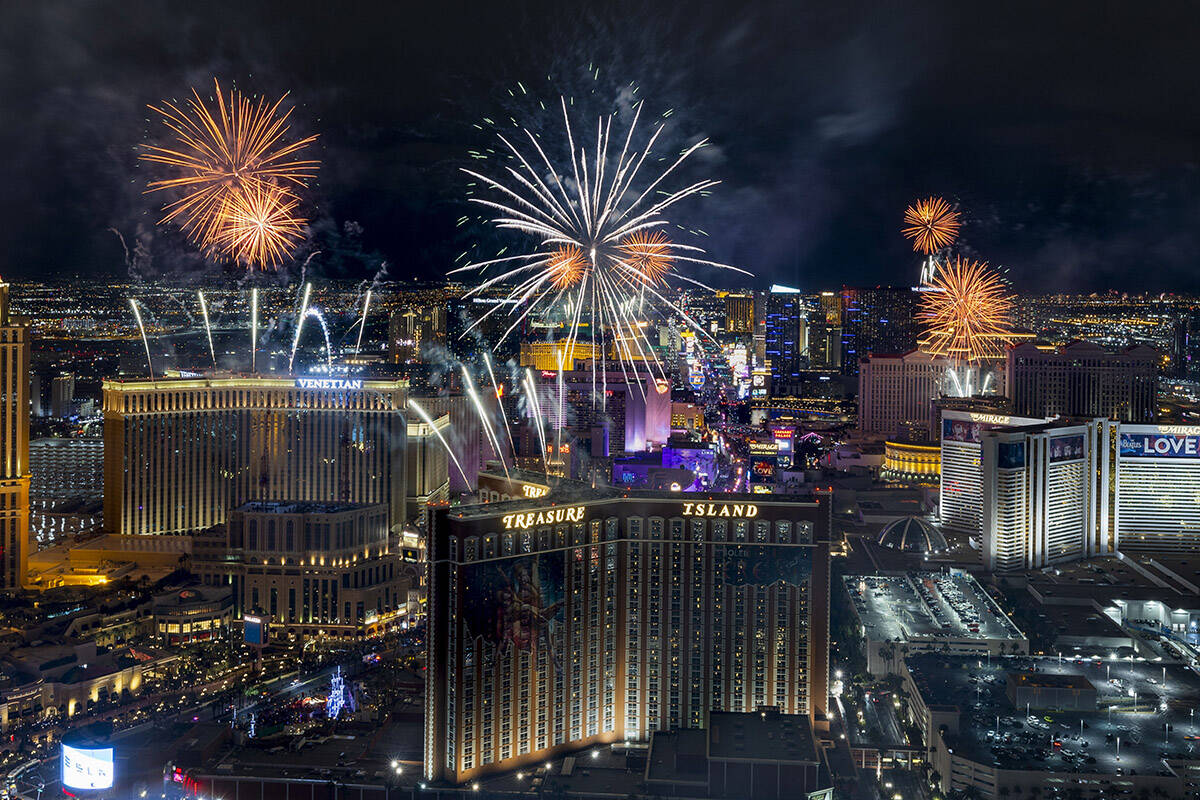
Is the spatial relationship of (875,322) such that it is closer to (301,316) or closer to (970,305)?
(970,305)

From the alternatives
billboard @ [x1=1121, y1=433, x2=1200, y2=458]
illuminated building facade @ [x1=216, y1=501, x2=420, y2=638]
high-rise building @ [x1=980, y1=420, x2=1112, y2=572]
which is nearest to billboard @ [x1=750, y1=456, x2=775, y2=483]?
high-rise building @ [x1=980, y1=420, x2=1112, y2=572]

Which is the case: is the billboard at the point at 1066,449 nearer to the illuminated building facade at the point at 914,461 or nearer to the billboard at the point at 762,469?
the billboard at the point at 762,469

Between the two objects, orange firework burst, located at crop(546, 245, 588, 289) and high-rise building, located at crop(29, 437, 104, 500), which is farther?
high-rise building, located at crop(29, 437, 104, 500)

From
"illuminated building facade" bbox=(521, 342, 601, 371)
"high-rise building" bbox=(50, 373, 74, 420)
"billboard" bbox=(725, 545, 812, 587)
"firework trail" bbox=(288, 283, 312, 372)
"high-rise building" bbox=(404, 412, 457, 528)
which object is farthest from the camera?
"illuminated building facade" bbox=(521, 342, 601, 371)

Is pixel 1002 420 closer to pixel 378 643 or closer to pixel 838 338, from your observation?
pixel 378 643

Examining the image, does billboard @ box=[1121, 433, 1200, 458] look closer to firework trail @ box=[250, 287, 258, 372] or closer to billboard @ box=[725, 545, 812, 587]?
billboard @ box=[725, 545, 812, 587]

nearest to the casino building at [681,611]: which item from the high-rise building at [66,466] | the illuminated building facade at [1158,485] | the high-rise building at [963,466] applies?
the high-rise building at [963,466]

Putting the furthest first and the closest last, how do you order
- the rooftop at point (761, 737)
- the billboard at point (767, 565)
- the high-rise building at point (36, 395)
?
the high-rise building at point (36, 395), the billboard at point (767, 565), the rooftop at point (761, 737)

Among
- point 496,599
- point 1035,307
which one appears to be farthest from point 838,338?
point 496,599
